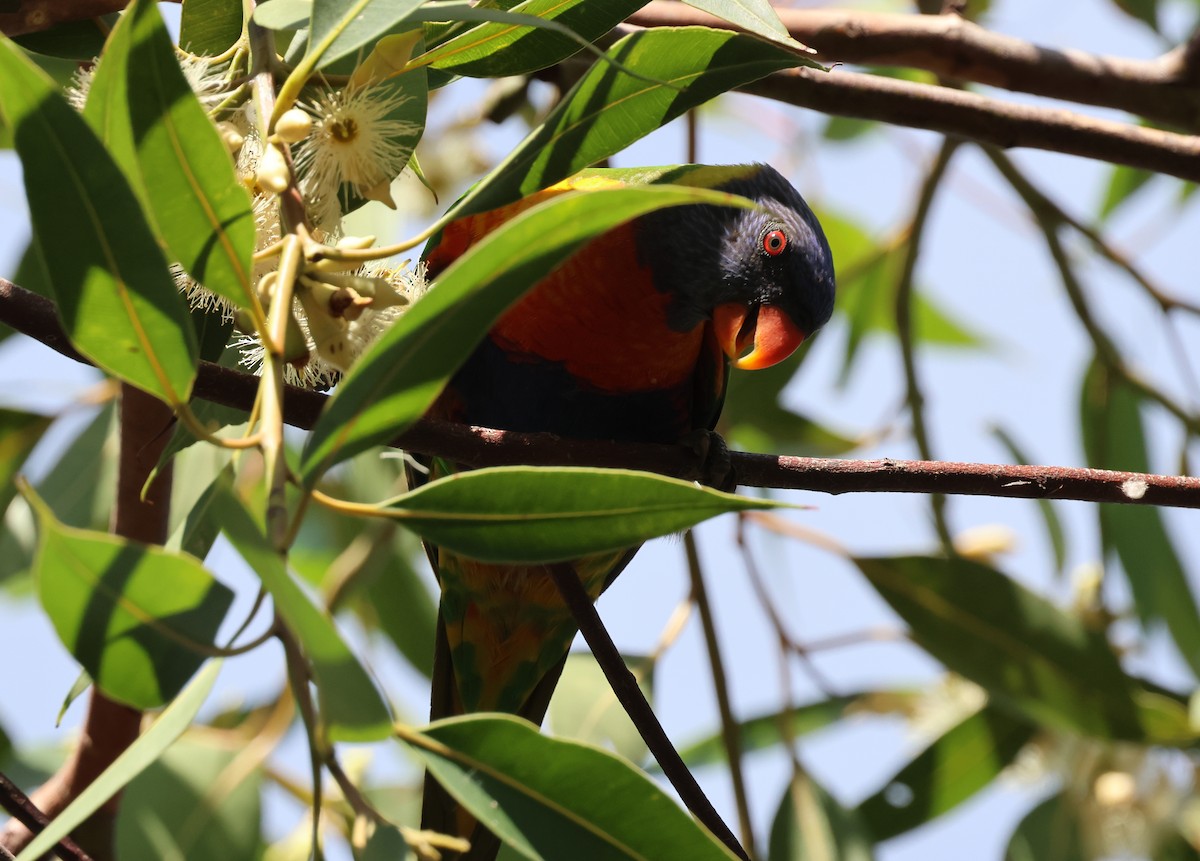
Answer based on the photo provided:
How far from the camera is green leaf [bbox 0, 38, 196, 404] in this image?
2.23 feet

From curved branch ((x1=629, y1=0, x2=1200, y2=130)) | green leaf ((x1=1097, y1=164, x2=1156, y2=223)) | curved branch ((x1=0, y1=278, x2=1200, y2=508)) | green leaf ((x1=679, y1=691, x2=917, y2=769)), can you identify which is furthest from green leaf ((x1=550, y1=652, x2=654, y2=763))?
green leaf ((x1=1097, y1=164, x2=1156, y2=223))

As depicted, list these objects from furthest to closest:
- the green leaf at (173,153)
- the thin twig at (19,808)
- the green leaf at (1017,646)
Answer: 1. the green leaf at (1017,646)
2. the thin twig at (19,808)
3. the green leaf at (173,153)

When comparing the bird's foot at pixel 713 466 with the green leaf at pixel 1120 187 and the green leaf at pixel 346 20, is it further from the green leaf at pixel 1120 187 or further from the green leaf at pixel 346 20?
the green leaf at pixel 1120 187

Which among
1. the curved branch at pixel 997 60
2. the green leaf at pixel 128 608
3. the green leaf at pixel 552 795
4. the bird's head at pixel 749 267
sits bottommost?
the green leaf at pixel 552 795

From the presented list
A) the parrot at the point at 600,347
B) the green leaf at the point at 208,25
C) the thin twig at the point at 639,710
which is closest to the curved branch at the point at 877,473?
Answer: the thin twig at the point at 639,710

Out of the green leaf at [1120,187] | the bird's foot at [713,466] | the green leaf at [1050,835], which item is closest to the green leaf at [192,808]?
the bird's foot at [713,466]

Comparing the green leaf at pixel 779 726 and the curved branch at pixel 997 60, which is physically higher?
the curved branch at pixel 997 60

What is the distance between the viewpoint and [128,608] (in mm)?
682

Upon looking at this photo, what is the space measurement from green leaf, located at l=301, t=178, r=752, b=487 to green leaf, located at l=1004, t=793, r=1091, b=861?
60.4 inches

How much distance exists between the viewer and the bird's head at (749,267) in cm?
169

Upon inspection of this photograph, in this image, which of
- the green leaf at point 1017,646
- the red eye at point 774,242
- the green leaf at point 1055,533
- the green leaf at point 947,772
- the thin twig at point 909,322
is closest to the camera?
the red eye at point 774,242

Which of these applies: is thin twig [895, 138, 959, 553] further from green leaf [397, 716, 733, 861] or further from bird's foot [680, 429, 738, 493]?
green leaf [397, 716, 733, 861]

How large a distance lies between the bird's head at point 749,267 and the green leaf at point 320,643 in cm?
111

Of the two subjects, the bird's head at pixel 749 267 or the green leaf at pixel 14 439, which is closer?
the bird's head at pixel 749 267
